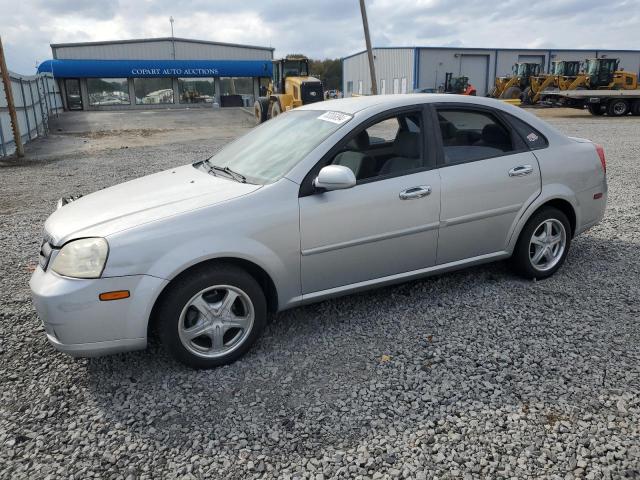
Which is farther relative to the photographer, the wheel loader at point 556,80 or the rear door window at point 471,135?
the wheel loader at point 556,80

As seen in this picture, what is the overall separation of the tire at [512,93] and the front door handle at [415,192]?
31762 millimetres

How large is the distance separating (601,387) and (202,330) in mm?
2325

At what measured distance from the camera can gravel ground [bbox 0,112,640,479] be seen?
2.45 meters

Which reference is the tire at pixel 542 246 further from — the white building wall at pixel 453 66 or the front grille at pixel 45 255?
the white building wall at pixel 453 66

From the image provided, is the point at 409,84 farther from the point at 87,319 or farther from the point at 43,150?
the point at 87,319

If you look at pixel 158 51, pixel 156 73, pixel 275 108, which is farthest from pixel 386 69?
pixel 275 108

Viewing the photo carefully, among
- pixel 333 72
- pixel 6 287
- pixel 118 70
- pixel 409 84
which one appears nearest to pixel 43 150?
pixel 6 287

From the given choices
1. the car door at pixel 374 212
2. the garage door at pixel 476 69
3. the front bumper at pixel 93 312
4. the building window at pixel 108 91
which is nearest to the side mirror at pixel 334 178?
the car door at pixel 374 212

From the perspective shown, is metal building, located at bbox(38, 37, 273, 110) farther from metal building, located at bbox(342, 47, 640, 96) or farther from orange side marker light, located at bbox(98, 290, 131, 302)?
orange side marker light, located at bbox(98, 290, 131, 302)

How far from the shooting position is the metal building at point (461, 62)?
1615 inches

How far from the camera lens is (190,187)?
Result: 3539mm

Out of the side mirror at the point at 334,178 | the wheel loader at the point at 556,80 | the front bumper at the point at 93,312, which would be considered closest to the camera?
the front bumper at the point at 93,312

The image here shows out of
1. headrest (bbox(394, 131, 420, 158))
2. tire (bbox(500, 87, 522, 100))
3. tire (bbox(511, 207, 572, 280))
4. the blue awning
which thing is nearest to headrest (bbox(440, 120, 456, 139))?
headrest (bbox(394, 131, 420, 158))

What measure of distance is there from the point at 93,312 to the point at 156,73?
41.1 metres
